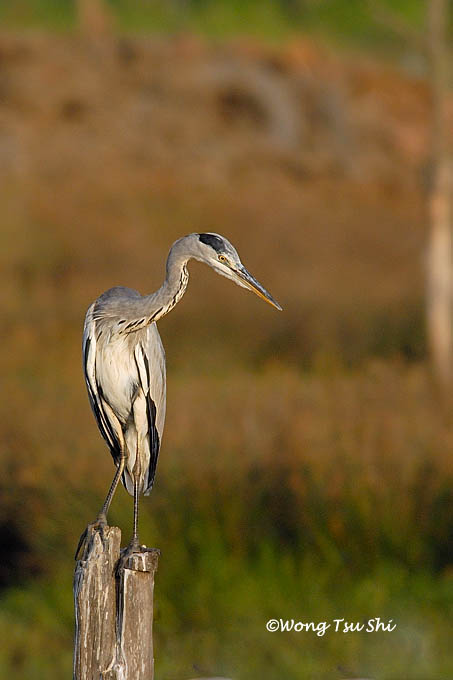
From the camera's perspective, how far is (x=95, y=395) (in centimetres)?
169

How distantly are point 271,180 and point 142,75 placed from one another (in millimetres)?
3910

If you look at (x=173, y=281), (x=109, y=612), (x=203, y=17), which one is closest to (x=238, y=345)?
(x=109, y=612)

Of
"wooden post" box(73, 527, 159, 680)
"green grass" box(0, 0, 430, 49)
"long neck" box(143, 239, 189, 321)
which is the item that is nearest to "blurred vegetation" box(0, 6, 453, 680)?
"green grass" box(0, 0, 430, 49)

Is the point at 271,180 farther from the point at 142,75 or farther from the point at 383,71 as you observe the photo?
the point at 383,71

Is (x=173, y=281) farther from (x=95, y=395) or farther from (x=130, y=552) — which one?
(x=130, y=552)

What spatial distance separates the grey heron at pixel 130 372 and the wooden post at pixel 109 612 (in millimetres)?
35

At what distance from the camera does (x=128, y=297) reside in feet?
5.35

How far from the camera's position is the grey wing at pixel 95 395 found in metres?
1.65

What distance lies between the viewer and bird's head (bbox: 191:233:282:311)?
4.73ft

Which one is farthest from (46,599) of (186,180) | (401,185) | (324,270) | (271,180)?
(401,185)

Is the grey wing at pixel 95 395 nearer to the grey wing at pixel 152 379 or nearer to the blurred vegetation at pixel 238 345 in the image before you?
the grey wing at pixel 152 379

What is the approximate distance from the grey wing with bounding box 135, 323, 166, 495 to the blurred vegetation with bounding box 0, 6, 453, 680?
8.09ft

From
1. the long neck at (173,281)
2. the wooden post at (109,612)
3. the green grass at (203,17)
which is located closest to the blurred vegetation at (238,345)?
the green grass at (203,17)

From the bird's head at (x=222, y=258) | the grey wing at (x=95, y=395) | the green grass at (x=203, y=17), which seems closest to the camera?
the bird's head at (x=222, y=258)
